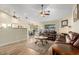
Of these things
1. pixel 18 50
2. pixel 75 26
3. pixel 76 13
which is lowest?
pixel 18 50

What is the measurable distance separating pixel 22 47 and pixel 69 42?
96cm

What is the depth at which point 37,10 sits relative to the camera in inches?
115

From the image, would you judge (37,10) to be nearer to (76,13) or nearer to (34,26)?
(34,26)

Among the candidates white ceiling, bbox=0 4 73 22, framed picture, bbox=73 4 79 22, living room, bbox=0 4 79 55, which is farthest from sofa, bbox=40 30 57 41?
framed picture, bbox=73 4 79 22

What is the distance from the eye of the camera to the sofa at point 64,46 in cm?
280

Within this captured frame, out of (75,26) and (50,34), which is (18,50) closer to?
(50,34)

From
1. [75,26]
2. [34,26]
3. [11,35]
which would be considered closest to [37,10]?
[34,26]

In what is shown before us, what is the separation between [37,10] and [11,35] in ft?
2.42

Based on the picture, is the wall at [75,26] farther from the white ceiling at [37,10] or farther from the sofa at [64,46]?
the white ceiling at [37,10]

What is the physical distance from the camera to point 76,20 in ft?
9.52

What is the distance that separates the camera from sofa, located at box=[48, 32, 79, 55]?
280cm

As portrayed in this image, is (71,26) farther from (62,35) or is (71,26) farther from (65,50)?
(65,50)

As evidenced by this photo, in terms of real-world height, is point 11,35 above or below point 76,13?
below
